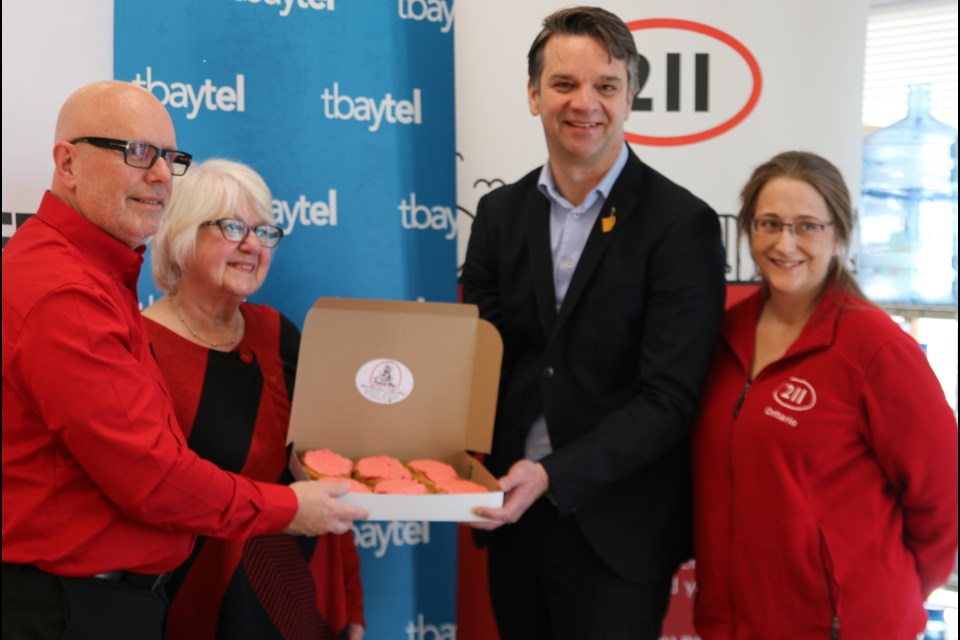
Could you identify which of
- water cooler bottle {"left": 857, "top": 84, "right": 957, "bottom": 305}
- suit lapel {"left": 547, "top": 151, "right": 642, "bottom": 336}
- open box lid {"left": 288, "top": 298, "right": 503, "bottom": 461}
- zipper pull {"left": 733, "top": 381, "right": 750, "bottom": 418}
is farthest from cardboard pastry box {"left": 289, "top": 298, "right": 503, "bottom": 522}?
water cooler bottle {"left": 857, "top": 84, "right": 957, "bottom": 305}

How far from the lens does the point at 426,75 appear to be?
9.37ft

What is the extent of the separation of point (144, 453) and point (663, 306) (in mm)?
1198

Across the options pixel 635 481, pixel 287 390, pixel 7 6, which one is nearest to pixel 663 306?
pixel 635 481

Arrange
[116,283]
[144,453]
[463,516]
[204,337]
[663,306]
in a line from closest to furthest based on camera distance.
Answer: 1. [144,453]
2. [116,283]
3. [463,516]
4. [663,306]
5. [204,337]

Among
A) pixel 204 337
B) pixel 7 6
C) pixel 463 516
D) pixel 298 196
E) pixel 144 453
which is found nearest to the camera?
pixel 144 453

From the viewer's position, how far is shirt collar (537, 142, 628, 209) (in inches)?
85.3

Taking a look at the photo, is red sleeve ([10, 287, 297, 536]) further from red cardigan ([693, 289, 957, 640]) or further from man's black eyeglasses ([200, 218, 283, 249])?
red cardigan ([693, 289, 957, 640])

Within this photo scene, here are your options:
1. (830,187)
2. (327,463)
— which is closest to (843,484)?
(830,187)

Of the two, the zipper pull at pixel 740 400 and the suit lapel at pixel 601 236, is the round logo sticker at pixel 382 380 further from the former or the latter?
the zipper pull at pixel 740 400

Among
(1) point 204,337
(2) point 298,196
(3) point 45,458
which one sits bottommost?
(3) point 45,458

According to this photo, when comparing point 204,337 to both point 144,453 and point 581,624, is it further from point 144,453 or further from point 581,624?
point 581,624

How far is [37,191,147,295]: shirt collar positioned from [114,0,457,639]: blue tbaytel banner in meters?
1.08

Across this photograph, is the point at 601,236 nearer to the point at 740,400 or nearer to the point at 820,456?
the point at 740,400

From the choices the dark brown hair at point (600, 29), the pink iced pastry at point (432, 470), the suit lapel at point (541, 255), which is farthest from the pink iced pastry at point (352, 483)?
the dark brown hair at point (600, 29)
